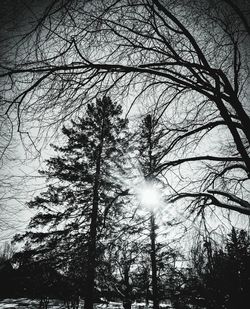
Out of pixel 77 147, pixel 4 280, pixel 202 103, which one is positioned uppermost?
pixel 77 147

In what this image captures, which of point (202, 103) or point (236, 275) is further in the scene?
point (202, 103)

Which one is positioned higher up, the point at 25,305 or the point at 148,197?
the point at 148,197

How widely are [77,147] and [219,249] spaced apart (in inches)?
438

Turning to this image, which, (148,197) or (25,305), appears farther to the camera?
(25,305)

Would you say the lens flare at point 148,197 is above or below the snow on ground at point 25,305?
above

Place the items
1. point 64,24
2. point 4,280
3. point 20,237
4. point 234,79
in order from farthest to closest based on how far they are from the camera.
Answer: point 20,237 → point 4,280 → point 234,79 → point 64,24

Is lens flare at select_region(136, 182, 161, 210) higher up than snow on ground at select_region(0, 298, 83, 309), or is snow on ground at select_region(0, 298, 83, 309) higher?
lens flare at select_region(136, 182, 161, 210)

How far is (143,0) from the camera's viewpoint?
3.38 metres

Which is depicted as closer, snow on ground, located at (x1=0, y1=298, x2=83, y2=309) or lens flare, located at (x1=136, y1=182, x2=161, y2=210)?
lens flare, located at (x1=136, y1=182, x2=161, y2=210)

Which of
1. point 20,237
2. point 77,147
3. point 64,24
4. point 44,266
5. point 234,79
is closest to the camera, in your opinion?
point 64,24

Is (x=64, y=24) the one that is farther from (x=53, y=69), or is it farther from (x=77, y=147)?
(x=77, y=147)

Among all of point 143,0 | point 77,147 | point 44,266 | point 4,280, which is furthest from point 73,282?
point 143,0

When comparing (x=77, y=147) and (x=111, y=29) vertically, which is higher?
(x=77, y=147)

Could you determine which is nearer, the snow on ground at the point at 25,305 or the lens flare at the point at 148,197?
the lens flare at the point at 148,197
